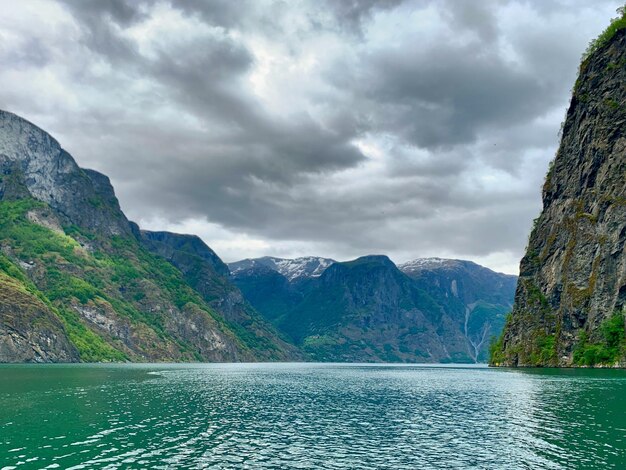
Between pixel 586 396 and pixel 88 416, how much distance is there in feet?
259

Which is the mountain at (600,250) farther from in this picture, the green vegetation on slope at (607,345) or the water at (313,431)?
the water at (313,431)

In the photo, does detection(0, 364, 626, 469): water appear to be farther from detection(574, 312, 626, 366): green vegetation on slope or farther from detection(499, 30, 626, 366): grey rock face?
detection(499, 30, 626, 366): grey rock face

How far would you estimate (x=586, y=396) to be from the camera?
85.9 m

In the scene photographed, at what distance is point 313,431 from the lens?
57500mm

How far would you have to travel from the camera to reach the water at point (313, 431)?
43156 mm

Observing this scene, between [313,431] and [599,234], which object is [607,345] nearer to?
[599,234]

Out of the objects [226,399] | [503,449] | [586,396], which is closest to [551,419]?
[503,449]

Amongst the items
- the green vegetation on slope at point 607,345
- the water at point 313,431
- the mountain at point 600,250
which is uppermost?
the mountain at point 600,250

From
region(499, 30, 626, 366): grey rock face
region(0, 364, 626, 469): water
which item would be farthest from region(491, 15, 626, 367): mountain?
region(0, 364, 626, 469): water

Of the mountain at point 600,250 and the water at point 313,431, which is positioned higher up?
the mountain at point 600,250

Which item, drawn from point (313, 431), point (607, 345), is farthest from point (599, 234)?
point (313, 431)

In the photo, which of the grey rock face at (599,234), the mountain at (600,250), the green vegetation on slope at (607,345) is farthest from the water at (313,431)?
the grey rock face at (599,234)

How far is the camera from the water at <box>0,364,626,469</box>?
1699 inches

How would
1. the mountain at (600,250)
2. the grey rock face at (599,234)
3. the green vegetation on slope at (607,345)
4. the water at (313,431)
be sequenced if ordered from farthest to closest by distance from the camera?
the grey rock face at (599,234)
the mountain at (600,250)
the green vegetation on slope at (607,345)
the water at (313,431)
